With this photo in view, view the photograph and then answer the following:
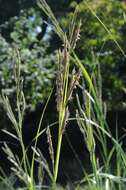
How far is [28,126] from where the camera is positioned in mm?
9391

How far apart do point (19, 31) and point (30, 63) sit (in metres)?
0.90

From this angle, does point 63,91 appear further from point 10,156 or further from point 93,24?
point 93,24

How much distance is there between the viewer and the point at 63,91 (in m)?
1.07

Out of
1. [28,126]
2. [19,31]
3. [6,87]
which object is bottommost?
[28,126]

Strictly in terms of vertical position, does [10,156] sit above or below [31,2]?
below

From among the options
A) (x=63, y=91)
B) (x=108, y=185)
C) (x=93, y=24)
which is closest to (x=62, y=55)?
(x=63, y=91)

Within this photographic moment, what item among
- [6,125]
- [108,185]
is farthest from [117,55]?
[108,185]

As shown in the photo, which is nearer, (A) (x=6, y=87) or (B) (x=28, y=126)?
(A) (x=6, y=87)

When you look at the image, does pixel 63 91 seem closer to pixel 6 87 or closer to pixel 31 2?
pixel 6 87

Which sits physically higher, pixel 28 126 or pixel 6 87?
pixel 6 87

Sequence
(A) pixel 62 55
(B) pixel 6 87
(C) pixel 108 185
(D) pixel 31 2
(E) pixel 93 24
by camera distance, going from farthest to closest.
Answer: (D) pixel 31 2 < (E) pixel 93 24 < (B) pixel 6 87 < (C) pixel 108 185 < (A) pixel 62 55

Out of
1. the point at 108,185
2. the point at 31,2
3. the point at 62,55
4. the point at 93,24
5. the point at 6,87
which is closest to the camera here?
the point at 62,55

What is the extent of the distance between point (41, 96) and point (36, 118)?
0.93 m

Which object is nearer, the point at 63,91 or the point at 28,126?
the point at 63,91
